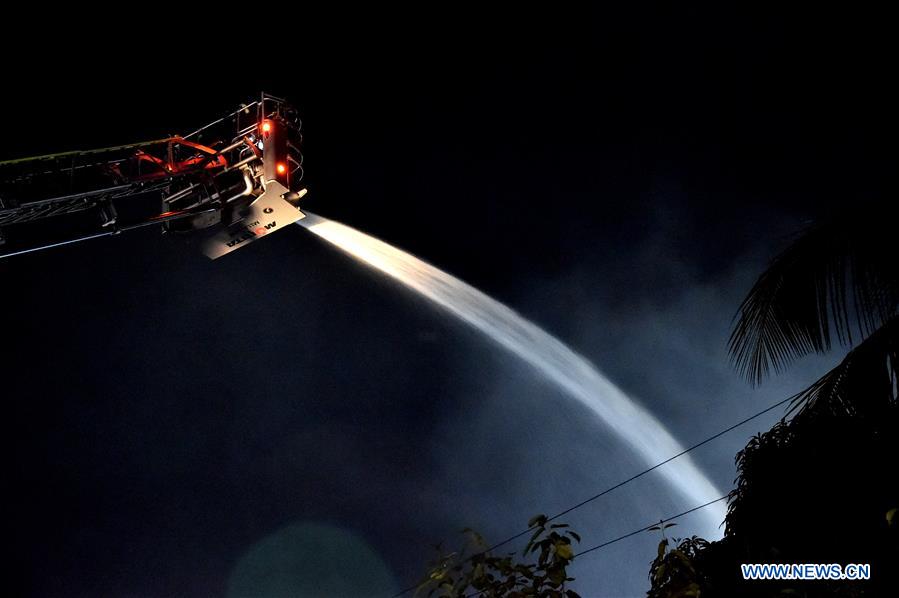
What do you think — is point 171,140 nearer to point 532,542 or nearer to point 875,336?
point 532,542

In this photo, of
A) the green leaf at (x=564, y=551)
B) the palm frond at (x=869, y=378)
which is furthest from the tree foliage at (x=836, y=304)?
the green leaf at (x=564, y=551)

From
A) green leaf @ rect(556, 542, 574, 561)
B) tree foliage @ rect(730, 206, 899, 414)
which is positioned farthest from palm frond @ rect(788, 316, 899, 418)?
green leaf @ rect(556, 542, 574, 561)

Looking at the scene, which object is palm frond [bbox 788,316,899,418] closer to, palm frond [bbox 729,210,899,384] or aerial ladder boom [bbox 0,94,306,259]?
palm frond [bbox 729,210,899,384]

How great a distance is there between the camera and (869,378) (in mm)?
7945

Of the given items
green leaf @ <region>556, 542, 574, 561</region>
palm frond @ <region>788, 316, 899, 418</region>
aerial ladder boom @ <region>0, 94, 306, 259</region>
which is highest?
aerial ladder boom @ <region>0, 94, 306, 259</region>

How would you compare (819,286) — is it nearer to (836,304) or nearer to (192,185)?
(836,304)

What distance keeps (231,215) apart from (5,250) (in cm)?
372

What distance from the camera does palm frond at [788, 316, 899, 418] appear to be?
7.88 meters

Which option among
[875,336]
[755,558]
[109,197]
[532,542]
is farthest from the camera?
[109,197]

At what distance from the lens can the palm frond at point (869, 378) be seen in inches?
310

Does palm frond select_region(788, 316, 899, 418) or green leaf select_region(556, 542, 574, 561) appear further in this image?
palm frond select_region(788, 316, 899, 418)

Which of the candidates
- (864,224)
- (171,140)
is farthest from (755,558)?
(171,140)

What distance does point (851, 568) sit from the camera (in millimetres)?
8664

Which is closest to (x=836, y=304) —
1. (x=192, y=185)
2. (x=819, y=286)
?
(x=819, y=286)
